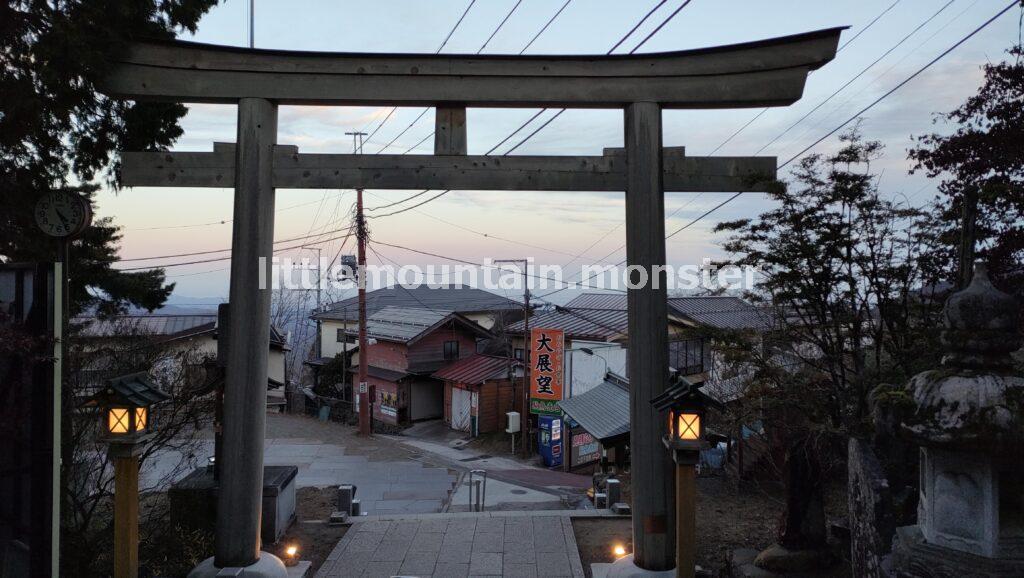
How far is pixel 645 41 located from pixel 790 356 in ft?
17.1

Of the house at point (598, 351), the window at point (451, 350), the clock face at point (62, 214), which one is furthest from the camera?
the window at point (451, 350)

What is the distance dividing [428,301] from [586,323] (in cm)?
2290

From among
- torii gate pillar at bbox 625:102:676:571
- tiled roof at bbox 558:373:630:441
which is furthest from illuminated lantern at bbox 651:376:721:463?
tiled roof at bbox 558:373:630:441

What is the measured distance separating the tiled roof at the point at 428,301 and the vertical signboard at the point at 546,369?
18.7m

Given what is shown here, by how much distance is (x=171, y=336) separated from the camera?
770 inches

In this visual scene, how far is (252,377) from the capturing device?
7.47m

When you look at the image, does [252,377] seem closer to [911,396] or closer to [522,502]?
[911,396]

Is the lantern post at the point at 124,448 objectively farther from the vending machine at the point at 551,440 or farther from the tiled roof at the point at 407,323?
the tiled roof at the point at 407,323

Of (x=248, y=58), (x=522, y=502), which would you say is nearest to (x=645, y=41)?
(x=248, y=58)

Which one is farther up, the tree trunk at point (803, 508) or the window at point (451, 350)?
the window at point (451, 350)

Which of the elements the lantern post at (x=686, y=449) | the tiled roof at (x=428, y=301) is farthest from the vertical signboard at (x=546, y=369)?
the tiled roof at (x=428, y=301)

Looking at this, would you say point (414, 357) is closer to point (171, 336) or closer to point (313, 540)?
point (171, 336)

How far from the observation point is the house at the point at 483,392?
2866 centimetres

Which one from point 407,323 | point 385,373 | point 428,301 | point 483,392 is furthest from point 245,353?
point 428,301
